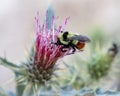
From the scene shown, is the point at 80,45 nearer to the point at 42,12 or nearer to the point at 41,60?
the point at 41,60

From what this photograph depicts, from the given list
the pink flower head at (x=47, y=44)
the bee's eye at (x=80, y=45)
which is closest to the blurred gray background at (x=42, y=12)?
the bee's eye at (x=80, y=45)

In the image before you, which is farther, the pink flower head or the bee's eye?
the bee's eye

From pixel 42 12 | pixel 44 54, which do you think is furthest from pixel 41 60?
pixel 42 12

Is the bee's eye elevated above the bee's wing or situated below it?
below

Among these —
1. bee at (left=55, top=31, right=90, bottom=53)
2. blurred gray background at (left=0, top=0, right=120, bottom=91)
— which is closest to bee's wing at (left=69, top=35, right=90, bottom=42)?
bee at (left=55, top=31, right=90, bottom=53)

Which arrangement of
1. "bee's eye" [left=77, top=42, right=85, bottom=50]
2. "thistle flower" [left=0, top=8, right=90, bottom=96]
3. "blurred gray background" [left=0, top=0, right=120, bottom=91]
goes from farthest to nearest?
"blurred gray background" [left=0, top=0, right=120, bottom=91], "bee's eye" [left=77, top=42, right=85, bottom=50], "thistle flower" [left=0, top=8, right=90, bottom=96]

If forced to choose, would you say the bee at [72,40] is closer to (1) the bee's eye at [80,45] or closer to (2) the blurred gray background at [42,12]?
(1) the bee's eye at [80,45]

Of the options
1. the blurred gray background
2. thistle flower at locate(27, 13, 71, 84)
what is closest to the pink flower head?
thistle flower at locate(27, 13, 71, 84)

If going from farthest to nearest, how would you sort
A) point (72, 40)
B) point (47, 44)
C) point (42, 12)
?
point (42, 12), point (72, 40), point (47, 44)

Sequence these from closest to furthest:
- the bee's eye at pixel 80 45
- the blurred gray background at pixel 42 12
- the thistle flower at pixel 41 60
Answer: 1. the thistle flower at pixel 41 60
2. the bee's eye at pixel 80 45
3. the blurred gray background at pixel 42 12

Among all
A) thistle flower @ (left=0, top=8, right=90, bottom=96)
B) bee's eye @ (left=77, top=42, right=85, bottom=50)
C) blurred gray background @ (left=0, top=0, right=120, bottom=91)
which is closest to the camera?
thistle flower @ (left=0, top=8, right=90, bottom=96)

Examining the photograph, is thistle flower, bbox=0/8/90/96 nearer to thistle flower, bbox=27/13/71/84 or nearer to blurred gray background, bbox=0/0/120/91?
thistle flower, bbox=27/13/71/84

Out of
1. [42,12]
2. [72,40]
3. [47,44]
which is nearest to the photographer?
[47,44]

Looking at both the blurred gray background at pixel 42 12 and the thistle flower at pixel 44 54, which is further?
the blurred gray background at pixel 42 12
